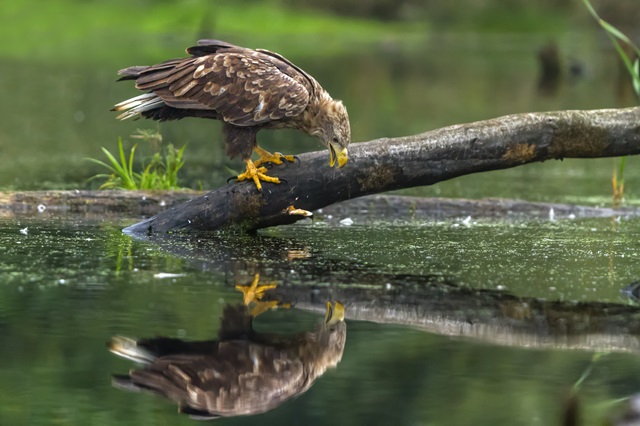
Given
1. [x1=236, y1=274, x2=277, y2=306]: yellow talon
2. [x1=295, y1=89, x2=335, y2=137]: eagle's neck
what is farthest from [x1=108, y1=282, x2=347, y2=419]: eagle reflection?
[x1=295, y1=89, x2=335, y2=137]: eagle's neck

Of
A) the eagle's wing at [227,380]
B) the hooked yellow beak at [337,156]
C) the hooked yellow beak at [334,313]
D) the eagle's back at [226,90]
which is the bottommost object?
the eagle's wing at [227,380]

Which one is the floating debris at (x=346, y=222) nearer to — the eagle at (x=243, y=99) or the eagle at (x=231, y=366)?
the eagle at (x=243, y=99)

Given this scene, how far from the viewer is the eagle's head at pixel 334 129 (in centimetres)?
751

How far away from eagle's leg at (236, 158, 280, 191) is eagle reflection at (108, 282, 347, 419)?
2284 millimetres

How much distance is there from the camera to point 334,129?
7.51m

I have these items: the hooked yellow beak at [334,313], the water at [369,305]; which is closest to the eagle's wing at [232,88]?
the water at [369,305]

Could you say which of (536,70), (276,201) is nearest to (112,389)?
(276,201)

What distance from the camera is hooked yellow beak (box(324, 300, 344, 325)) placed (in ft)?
17.9

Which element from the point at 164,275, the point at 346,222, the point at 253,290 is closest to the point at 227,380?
the point at 253,290

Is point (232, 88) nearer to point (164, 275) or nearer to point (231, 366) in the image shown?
point (164, 275)

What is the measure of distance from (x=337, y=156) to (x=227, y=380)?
3.25 metres

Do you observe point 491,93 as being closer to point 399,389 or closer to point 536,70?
point 536,70

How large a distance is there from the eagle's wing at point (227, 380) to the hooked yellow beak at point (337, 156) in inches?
108

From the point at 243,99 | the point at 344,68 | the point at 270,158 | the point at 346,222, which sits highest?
the point at 344,68
